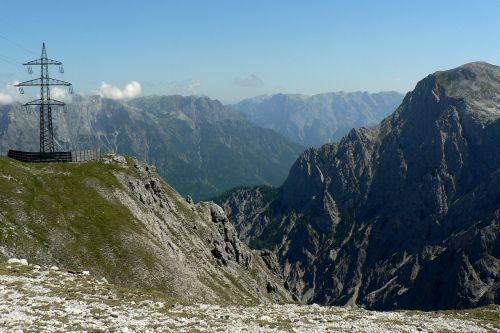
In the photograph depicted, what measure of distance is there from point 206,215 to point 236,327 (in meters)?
156

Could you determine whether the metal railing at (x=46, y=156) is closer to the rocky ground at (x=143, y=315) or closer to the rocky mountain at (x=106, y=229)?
the rocky mountain at (x=106, y=229)

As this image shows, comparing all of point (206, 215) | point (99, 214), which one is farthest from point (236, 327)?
point (206, 215)

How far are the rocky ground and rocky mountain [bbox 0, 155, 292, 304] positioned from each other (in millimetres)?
19247

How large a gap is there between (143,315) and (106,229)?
64103 millimetres

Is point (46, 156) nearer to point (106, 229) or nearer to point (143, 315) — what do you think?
point (106, 229)

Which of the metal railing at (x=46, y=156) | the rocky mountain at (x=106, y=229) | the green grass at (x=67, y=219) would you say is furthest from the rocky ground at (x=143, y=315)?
the metal railing at (x=46, y=156)

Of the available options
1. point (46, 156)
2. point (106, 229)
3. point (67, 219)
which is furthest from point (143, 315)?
point (46, 156)

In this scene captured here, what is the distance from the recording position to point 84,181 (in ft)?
373

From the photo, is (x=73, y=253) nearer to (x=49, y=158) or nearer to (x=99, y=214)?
(x=99, y=214)

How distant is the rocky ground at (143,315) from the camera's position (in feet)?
113

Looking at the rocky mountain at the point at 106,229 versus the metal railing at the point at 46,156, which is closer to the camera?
the rocky mountain at the point at 106,229

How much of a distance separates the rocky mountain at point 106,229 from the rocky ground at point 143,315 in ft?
63.1

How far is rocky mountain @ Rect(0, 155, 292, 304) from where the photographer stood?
87125mm

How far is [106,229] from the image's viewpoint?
99.1 meters
